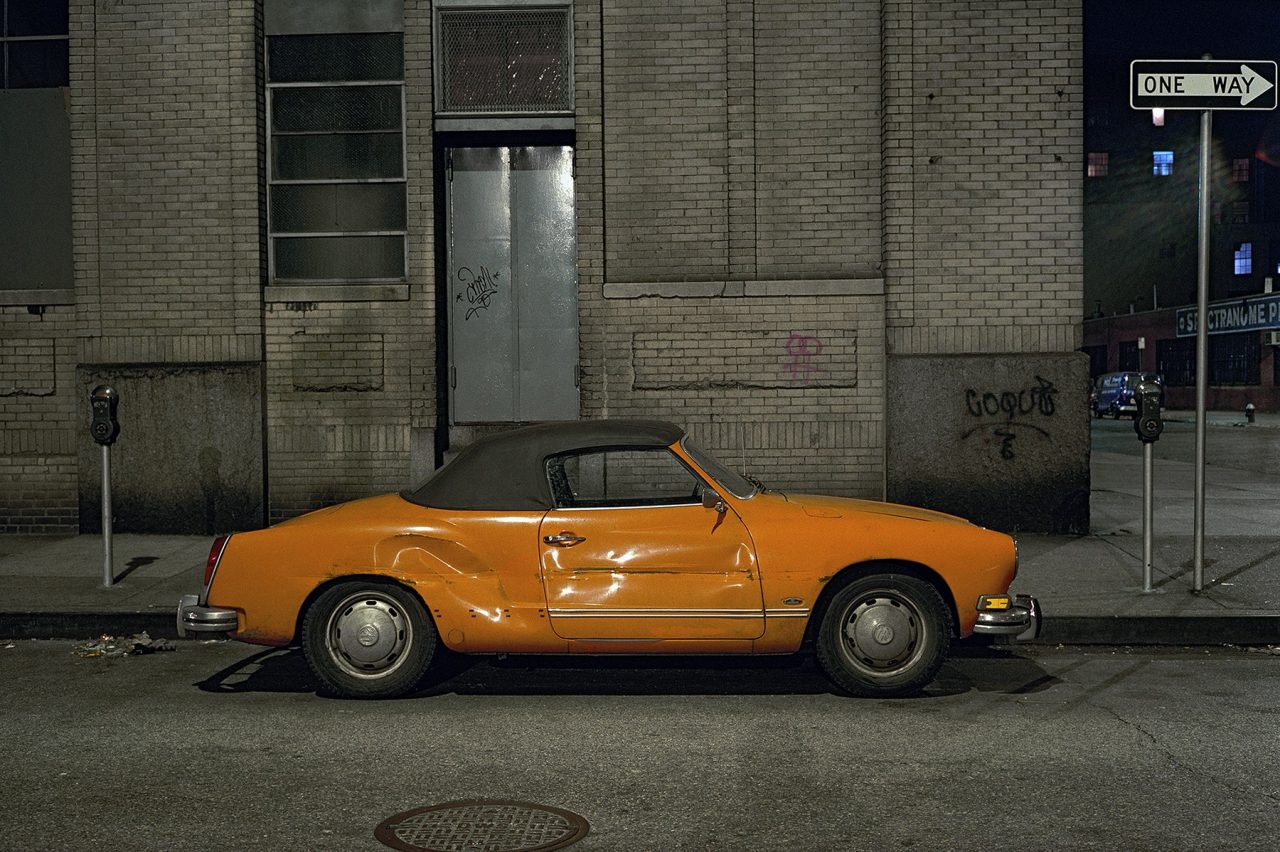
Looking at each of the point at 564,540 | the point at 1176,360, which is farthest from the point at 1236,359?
the point at 564,540

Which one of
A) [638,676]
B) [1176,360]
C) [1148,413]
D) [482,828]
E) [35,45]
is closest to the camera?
[482,828]

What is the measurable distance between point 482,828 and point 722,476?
2.70 metres

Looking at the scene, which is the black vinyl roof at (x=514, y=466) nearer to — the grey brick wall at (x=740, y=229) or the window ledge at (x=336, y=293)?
the grey brick wall at (x=740, y=229)

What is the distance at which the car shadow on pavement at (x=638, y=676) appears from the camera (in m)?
6.61

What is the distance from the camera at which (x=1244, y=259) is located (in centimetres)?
6756

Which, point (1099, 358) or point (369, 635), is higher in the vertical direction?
point (1099, 358)

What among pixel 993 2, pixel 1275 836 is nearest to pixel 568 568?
pixel 1275 836

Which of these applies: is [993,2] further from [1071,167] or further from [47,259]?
[47,259]

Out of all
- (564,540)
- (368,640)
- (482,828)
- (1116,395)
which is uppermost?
(564,540)

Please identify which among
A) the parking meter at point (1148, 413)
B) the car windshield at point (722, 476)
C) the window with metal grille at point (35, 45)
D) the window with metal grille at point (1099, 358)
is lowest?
the car windshield at point (722, 476)

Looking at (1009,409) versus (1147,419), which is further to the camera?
(1009,409)

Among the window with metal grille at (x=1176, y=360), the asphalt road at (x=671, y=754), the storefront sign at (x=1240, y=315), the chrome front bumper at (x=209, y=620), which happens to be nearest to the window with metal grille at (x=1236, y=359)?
the storefront sign at (x=1240, y=315)

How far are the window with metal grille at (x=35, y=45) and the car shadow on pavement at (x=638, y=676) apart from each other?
785 cm

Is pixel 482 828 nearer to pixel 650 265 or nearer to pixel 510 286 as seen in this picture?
pixel 650 265
